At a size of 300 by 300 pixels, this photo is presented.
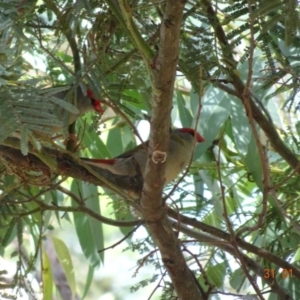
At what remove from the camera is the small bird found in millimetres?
2461

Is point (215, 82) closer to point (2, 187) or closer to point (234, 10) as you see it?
point (234, 10)

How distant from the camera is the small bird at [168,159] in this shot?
8.07ft

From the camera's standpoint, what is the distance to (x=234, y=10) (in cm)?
164

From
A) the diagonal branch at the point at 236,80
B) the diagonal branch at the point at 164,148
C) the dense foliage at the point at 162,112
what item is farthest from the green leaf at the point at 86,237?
the diagonal branch at the point at 164,148

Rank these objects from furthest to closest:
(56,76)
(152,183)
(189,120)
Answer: (189,120) < (56,76) < (152,183)

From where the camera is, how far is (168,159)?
2512 mm

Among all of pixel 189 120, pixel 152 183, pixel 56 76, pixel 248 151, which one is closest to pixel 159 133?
pixel 152 183

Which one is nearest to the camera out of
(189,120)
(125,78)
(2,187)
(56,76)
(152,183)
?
(152,183)

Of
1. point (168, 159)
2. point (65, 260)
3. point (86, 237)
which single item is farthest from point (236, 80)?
point (65, 260)

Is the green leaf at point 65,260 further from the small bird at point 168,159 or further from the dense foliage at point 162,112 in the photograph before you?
the small bird at point 168,159

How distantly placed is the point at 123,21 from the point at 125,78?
48 cm

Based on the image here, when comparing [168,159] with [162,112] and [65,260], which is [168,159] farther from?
[162,112]

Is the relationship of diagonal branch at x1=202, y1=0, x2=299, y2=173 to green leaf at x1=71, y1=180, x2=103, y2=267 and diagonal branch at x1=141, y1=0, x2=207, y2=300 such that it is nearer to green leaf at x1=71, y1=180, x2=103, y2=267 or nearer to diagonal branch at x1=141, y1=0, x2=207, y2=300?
diagonal branch at x1=141, y1=0, x2=207, y2=300

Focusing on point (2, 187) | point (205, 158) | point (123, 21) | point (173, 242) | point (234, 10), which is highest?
point (205, 158)
